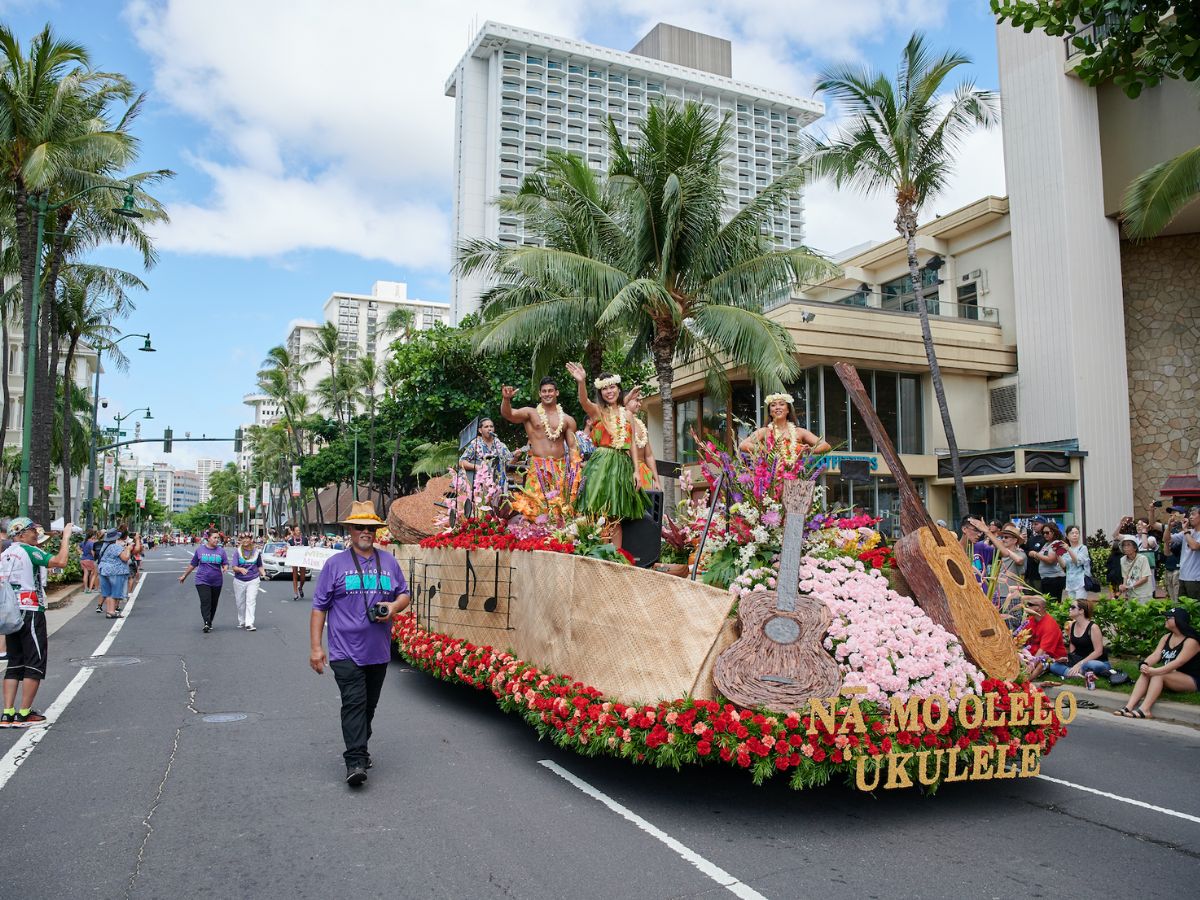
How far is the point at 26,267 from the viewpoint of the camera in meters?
20.1

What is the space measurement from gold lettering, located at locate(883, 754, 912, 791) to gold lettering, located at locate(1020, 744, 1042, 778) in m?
0.97

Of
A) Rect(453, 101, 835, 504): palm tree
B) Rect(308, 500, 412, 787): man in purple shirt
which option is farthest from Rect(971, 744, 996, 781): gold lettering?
Rect(453, 101, 835, 504): palm tree

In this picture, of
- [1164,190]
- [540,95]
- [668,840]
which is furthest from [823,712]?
[540,95]

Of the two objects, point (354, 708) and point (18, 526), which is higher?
point (18, 526)

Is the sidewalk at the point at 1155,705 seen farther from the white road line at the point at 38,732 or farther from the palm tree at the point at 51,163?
the palm tree at the point at 51,163

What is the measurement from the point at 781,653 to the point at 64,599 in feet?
65.3

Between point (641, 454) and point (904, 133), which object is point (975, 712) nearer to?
point (641, 454)

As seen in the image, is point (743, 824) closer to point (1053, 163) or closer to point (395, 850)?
point (395, 850)

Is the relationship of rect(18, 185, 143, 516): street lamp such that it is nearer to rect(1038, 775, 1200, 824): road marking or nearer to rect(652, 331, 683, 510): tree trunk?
rect(652, 331, 683, 510): tree trunk

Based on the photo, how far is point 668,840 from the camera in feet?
15.6

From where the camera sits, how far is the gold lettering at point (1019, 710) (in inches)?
210

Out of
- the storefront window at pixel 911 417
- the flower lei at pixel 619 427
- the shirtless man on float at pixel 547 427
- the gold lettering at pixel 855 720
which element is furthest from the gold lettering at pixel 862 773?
the storefront window at pixel 911 417

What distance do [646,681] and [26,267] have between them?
66.4 feet

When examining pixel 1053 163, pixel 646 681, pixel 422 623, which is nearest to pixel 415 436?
pixel 1053 163
